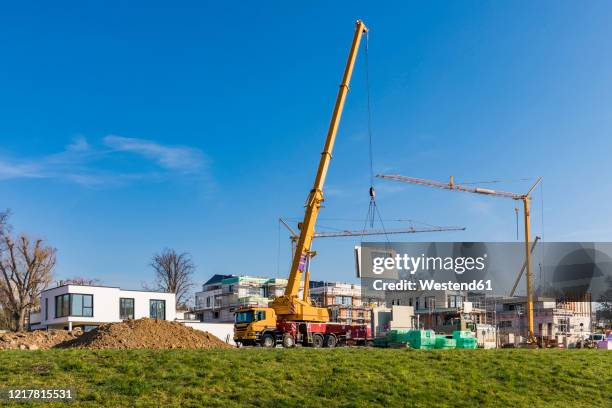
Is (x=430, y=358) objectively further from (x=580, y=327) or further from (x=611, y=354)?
(x=580, y=327)

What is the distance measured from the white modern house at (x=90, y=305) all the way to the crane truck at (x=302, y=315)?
3373cm

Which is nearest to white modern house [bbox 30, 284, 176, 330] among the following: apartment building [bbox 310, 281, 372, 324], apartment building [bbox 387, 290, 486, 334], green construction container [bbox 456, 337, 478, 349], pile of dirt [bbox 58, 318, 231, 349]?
pile of dirt [bbox 58, 318, 231, 349]

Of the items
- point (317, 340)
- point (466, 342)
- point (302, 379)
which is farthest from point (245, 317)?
point (302, 379)

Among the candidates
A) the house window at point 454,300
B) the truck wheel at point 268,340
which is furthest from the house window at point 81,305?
the house window at point 454,300

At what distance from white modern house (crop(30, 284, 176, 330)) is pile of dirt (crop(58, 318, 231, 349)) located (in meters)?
35.7

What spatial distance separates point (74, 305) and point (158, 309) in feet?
35.9

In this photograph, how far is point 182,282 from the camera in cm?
9694

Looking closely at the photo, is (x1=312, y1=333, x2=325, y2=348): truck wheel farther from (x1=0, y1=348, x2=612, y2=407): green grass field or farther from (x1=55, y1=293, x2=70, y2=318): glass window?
(x1=55, y1=293, x2=70, y2=318): glass window

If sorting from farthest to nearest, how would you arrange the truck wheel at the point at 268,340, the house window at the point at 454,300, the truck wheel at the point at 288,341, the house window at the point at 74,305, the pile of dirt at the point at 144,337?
the house window at the point at 454,300 → the house window at the point at 74,305 → the truck wheel at the point at 288,341 → the truck wheel at the point at 268,340 → the pile of dirt at the point at 144,337

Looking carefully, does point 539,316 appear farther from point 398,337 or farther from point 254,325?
point 254,325

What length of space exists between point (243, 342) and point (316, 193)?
10567mm

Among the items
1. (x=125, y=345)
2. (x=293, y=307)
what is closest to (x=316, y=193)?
(x=293, y=307)

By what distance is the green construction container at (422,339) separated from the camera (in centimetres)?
3909

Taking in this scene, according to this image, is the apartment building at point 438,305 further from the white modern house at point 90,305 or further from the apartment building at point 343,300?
the white modern house at point 90,305
